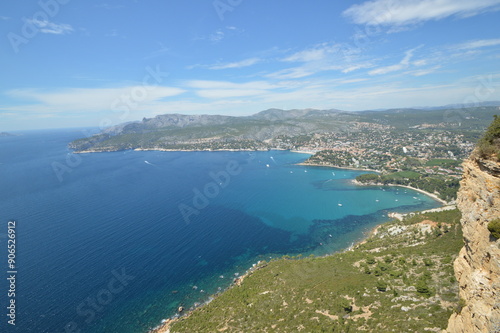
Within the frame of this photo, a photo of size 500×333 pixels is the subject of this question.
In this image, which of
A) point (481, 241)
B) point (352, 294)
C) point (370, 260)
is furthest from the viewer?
point (370, 260)

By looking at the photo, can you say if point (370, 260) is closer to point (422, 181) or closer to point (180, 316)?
point (180, 316)

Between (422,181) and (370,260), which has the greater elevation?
(370,260)

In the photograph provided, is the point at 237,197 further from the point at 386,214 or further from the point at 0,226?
the point at 0,226

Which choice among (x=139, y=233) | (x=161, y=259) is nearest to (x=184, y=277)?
(x=161, y=259)
